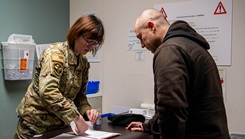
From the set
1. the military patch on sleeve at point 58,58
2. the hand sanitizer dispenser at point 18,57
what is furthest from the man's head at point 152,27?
the hand sanitizer dispenser at point 18,57

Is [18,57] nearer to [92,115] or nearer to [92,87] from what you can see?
[92,87]

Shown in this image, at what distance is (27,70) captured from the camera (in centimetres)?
260

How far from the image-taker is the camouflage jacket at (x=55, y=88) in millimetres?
1455

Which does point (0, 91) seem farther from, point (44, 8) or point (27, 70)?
point (44, 8)

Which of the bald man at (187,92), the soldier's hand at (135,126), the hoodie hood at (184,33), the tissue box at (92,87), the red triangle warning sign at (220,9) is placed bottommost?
the soldier's hand at (135,126)

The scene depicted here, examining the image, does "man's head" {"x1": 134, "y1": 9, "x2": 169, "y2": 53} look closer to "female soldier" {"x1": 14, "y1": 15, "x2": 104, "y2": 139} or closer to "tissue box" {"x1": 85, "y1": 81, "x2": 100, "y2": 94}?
"female soldier" {"x1": 14, "y1": 15, "x2": 104, "y2": 139}

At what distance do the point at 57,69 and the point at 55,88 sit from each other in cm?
13

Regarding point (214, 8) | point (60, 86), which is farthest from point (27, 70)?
point (214, 8)

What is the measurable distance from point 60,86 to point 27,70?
1074 millimetres

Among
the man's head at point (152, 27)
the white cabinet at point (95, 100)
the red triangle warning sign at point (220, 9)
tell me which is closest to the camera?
the man's head at point (152, 27)

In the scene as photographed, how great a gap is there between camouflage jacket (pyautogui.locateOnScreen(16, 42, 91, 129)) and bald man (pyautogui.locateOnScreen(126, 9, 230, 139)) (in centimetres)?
60

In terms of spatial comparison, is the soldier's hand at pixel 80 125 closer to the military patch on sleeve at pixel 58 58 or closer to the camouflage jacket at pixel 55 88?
the camouflage jacket at pixel 55 88

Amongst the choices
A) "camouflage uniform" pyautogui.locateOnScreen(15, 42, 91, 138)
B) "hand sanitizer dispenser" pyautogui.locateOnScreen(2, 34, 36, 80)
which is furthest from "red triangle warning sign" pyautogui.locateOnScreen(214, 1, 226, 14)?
"hand sanitizer dispenser" pyautogui.locateOnScreen(2, 34, 36, 80)

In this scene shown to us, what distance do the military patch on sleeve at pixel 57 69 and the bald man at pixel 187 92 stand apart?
0.65m
